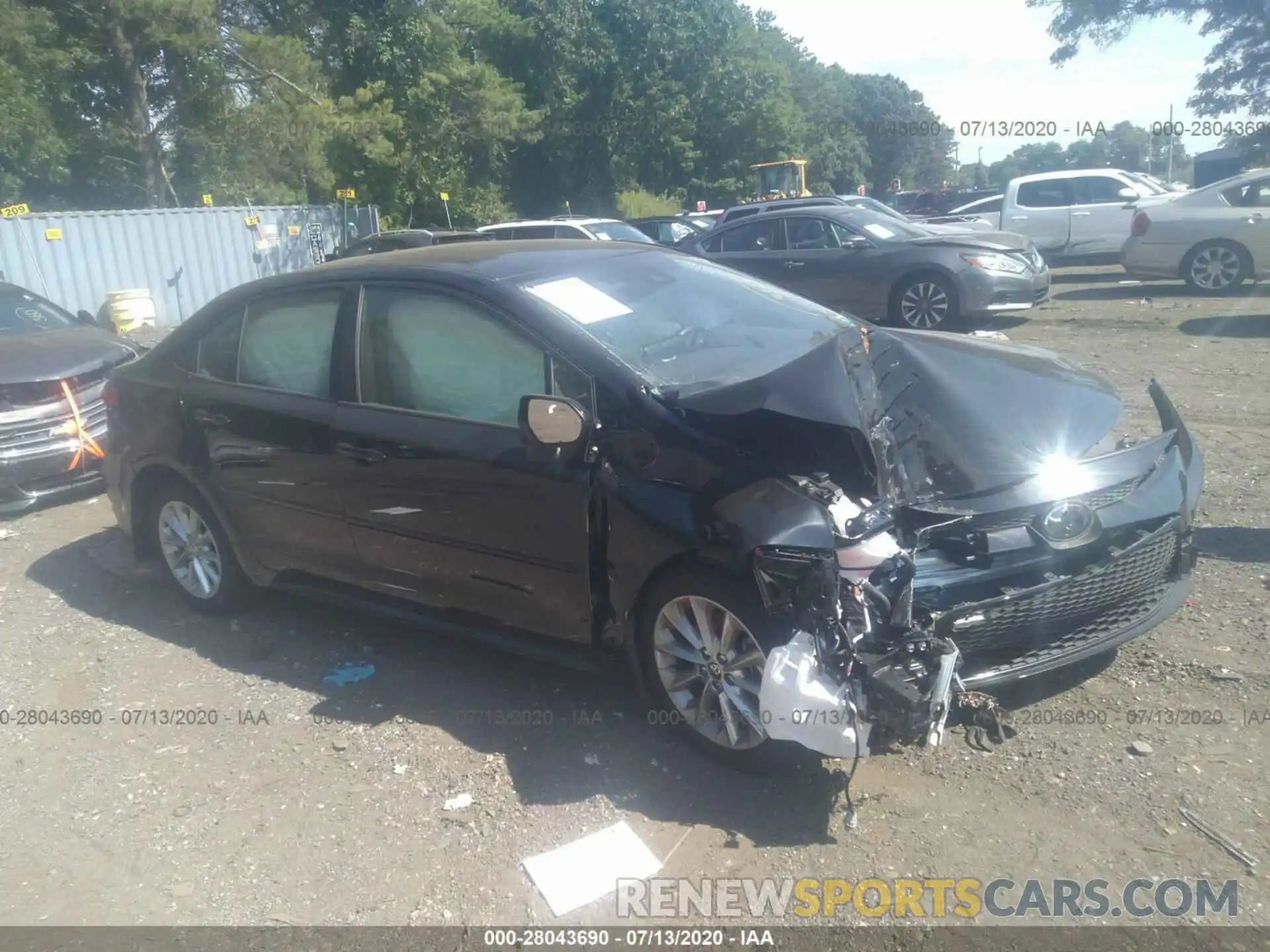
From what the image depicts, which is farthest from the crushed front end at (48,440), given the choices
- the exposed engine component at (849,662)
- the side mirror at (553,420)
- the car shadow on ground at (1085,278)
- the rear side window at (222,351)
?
the car shadow on ground at (1085,278)

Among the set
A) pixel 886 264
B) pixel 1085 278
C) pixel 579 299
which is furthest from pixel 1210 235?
pixel 579 299

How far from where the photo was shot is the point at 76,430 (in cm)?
742

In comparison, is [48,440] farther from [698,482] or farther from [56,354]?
[698,482]

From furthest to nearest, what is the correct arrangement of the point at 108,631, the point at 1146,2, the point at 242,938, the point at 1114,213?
the point at 1146,2, the point at 1114,213, the point at 108,631, the point at 242,938

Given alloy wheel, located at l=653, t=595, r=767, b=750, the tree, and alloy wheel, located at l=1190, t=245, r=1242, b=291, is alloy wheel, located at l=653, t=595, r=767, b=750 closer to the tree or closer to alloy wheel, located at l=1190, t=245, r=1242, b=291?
alloy wheel, located at l=1190, t=245, r=1242, b=291

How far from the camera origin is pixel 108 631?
5.34 m

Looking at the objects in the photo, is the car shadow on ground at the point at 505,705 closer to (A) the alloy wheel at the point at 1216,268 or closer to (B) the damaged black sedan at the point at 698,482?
(B) the damaged black sedan at the point at 698,482

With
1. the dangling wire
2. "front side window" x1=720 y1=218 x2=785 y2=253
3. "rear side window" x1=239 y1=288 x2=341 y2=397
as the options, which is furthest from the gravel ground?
"front side window" x1=720 y1=218 x2=785 y2=253

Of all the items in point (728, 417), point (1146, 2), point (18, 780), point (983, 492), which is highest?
point (1146, 2)

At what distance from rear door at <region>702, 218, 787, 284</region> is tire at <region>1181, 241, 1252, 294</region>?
5.32 m

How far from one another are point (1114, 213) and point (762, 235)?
26.9 ft

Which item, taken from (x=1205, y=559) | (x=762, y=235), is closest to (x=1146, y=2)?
(x=762, y=235)

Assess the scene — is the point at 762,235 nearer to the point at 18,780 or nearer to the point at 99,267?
the point at 18,780

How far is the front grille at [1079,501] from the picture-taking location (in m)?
3.51
